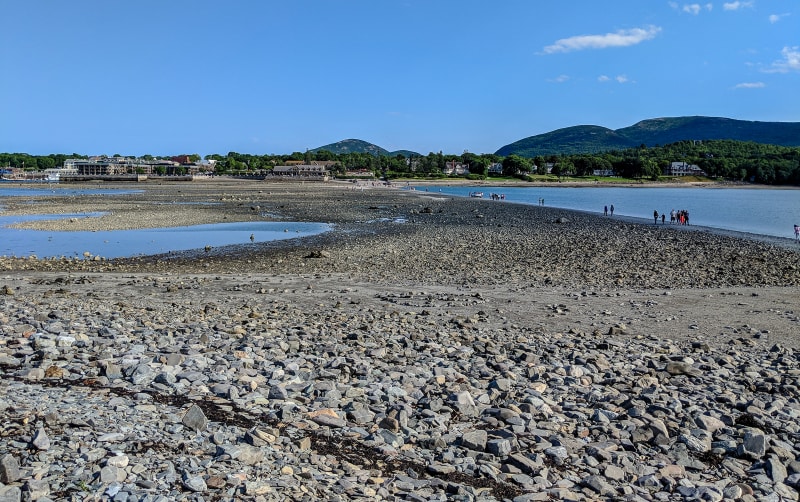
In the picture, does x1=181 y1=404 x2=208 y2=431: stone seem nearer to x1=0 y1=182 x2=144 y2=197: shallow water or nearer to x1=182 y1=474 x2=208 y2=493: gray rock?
x1=182 y1=474 x2=208 y2=493: gray rock

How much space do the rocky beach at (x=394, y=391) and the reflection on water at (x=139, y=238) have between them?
10.9m

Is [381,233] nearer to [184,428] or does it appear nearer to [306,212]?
[306,212]

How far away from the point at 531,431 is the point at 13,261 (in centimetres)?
2342

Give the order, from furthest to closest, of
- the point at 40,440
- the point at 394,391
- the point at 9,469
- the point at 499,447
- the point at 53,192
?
the point at 53,192 → the point at 394,391 → the point at 499,447 → the point at 40,440 → the point at 9,469

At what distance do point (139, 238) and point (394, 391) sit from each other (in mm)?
30464

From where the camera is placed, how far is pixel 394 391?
27.0 ft

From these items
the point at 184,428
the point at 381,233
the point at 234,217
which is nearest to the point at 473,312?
the point at 184,428

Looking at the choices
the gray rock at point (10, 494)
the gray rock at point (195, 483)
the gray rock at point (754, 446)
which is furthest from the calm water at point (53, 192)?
the gray rock at point (754, 446)

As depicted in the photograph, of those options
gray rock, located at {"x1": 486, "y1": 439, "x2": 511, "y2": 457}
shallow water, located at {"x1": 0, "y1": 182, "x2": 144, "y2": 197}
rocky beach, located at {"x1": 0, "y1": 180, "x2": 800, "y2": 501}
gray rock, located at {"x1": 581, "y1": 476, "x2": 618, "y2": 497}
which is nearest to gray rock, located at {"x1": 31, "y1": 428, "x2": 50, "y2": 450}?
rocky beach, located at {"x1": 0, "y1": 180, "x2": 800, "y2": 501}

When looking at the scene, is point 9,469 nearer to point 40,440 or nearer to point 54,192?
point 40,440

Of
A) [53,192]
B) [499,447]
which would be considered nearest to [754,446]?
[499,447]

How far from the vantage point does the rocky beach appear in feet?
19.3

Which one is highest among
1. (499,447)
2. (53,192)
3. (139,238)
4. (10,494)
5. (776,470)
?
(53,192)

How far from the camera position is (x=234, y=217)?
4975cm
